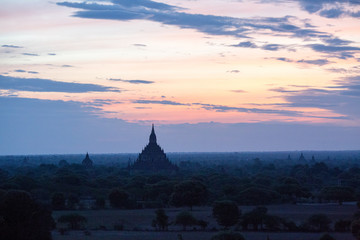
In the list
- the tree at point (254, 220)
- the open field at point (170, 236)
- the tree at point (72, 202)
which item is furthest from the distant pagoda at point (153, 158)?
the open field at point (170, 236)

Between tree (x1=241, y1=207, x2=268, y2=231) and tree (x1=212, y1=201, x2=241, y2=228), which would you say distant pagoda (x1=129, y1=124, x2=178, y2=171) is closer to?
tree (x1=212, y1=201, x2=241, y2=228)

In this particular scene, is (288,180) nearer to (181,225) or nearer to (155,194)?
(155,194)

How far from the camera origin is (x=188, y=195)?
6228 cm

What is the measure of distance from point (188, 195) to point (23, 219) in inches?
1167

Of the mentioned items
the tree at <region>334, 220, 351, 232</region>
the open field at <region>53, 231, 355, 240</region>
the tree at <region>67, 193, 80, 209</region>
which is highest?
the tree at <region>67, 193, 80, 209</region>

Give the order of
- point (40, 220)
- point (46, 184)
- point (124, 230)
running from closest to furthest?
point (40, 220) → point (124, 230) → point (46, 184)

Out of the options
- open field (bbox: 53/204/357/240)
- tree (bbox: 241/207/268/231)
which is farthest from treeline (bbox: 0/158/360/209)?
tree (bbox: 241/207/268/231)

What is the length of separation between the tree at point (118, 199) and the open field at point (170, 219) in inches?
133

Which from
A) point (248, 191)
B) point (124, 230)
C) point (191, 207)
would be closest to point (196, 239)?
point (124, 230)

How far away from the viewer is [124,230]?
4475cm

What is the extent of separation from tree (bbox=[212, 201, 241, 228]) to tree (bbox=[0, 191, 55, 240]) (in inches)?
589

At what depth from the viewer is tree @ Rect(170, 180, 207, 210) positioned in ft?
205

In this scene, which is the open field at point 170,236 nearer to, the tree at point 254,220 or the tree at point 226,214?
the tree at point 254,220

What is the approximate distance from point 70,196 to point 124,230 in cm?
2345
